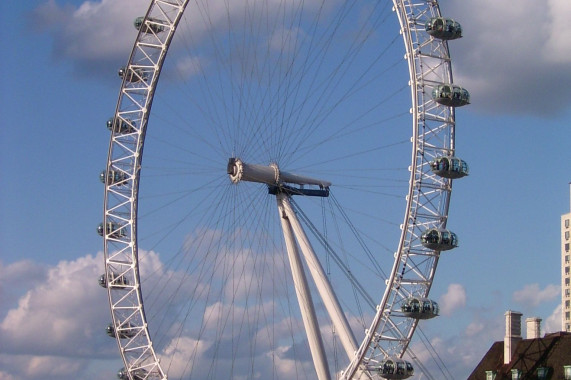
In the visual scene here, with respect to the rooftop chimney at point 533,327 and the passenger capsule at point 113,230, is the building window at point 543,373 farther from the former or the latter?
the passenger capsule at point 113,230

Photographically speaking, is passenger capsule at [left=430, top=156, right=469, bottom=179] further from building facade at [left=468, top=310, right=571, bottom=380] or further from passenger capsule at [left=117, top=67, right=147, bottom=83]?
passenger capsule at [left=117, top=67, right=147, bottom=83]

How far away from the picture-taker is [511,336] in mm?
76000

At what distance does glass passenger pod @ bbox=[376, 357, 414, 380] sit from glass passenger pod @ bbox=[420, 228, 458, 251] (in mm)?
5500

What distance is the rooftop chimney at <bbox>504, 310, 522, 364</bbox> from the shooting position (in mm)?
75938

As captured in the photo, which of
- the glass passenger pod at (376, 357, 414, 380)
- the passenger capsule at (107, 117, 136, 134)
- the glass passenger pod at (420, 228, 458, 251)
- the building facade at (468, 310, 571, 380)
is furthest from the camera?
the passenger capsule at (107, 117, 136, 134)

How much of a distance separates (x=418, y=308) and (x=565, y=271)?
257 ft

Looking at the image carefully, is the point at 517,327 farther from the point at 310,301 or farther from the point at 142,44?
the point at 142,44

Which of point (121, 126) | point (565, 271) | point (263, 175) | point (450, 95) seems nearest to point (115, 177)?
point (121, 126)

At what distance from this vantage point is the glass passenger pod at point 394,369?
5938cm

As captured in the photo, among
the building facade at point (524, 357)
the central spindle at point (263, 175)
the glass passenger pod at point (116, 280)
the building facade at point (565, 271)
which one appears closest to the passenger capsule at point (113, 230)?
the glass passenger pod at point (116, 280)

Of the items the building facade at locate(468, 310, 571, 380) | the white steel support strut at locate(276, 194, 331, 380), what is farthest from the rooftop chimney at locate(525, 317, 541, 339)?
the white steel support strut at locate(276, 194, 331, 380)

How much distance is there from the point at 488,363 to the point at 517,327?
301 cm

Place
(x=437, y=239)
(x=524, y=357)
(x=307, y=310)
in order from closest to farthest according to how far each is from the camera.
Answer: (x=437, y=239)
(x=307, y=310)
(x=524, y=357)

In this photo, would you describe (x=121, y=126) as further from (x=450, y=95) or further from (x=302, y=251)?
(x=450, y=95)
